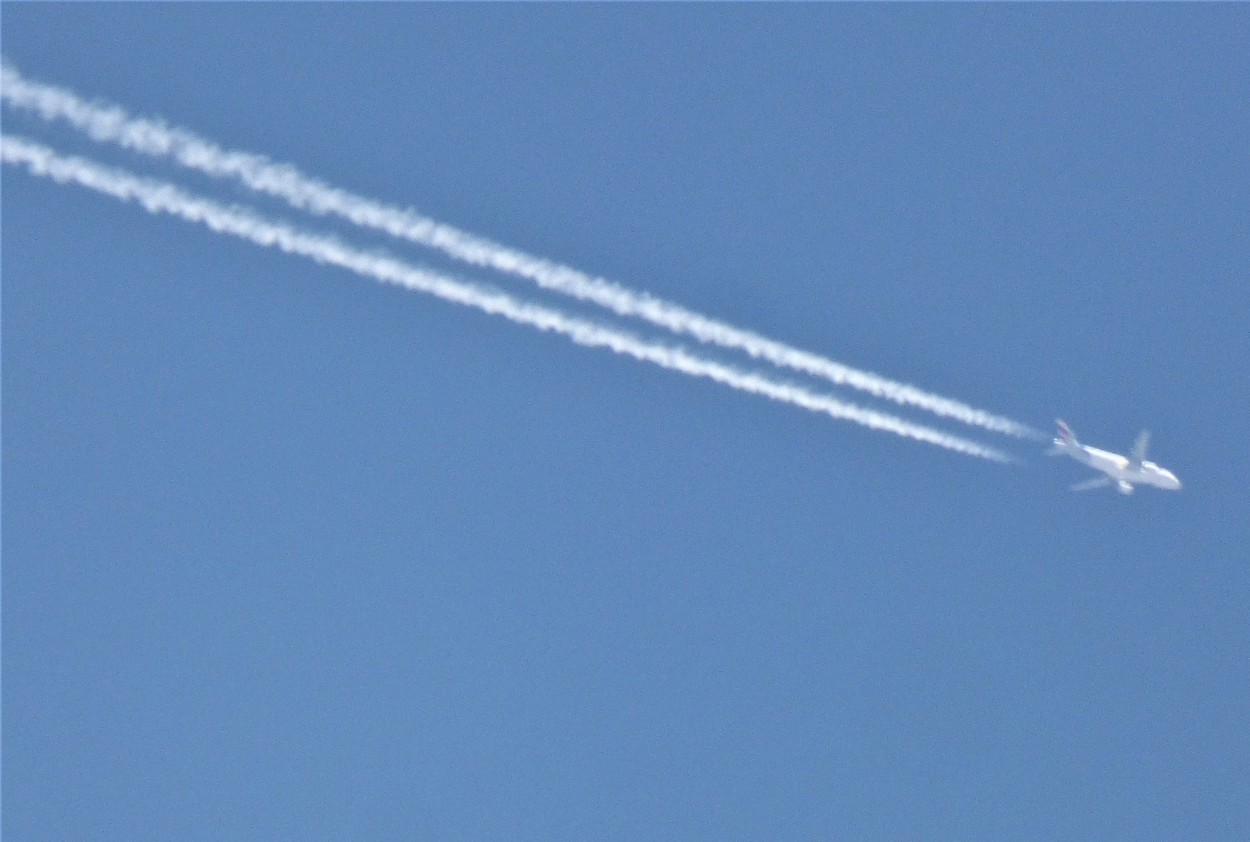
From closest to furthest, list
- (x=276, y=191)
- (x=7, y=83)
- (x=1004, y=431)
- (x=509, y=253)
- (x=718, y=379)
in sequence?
(x=7, y=83), (x=276, y=191), (x=509, y=253), (x=718, y=379), (x=1004, y=431)

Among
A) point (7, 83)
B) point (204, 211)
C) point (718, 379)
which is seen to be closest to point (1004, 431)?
point (718, 379)

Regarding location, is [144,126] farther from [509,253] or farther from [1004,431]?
[1004,431]

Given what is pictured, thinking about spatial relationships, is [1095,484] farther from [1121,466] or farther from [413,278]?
[413,278]

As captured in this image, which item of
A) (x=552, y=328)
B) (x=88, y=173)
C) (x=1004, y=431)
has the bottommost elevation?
(x=88, y=173)

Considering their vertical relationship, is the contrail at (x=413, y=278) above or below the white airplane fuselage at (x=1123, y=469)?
below

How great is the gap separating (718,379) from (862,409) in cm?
355

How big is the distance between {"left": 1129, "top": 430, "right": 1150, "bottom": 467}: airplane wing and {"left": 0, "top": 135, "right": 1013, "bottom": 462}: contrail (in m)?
3.62

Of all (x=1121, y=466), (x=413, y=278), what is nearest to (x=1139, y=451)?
(x=1121, y=466)

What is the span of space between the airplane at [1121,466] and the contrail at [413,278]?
2.37 metres

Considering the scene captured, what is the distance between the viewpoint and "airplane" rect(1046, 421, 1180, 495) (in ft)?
145

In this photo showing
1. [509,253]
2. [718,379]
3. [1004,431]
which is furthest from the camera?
[1004,431]

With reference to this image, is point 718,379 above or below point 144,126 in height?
above

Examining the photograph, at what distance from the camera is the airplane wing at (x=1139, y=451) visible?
43938 mm

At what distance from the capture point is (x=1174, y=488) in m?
45.2
